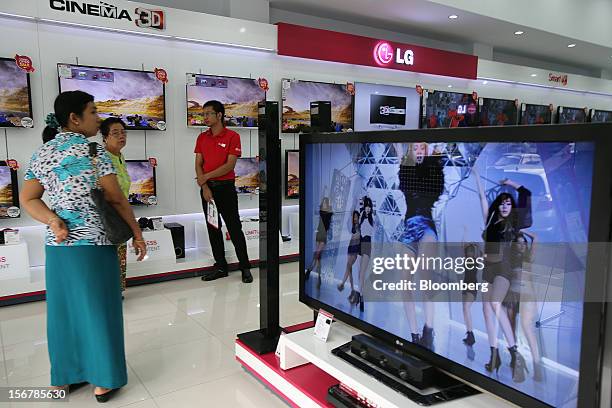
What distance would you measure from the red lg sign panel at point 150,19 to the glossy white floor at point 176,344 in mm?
2531

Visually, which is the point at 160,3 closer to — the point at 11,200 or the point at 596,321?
the point at 11,200

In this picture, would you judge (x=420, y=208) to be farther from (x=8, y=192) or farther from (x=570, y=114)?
(x=570, y=114)

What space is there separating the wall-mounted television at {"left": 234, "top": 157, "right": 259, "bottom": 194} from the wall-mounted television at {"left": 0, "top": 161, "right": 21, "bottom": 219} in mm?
2199

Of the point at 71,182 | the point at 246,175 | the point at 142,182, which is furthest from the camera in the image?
the point at 246,175

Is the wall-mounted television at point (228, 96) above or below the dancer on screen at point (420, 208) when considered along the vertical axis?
above

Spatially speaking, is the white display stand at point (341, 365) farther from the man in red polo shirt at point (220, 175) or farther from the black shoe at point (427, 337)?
the man in red polo shirt at point (220, 175)

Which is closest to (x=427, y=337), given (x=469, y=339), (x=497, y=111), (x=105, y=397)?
(x=469, y=339)

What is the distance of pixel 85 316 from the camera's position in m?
2.28

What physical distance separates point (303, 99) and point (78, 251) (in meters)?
4.07

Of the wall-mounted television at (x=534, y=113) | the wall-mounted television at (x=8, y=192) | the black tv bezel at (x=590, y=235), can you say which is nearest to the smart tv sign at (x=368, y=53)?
→ the wall-mounted television at (x=534, y=113)

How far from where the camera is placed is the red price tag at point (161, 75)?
472cm

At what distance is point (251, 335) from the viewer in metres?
2.79

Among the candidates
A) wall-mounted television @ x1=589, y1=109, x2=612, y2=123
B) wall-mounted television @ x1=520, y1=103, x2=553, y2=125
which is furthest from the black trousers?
wall-mounted television @ x1=589, y1=109, x2=612, y2=123

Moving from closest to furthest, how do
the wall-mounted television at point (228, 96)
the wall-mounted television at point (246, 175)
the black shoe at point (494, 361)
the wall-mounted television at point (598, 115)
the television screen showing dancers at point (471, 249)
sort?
the television screen showing dancers at point (471, 249), the black shoe at point (494, 361), the wall-mounted television at point (228, 96), the wall-mounted television at point (246, 175), the wall-mounted television at point (598, 115)
